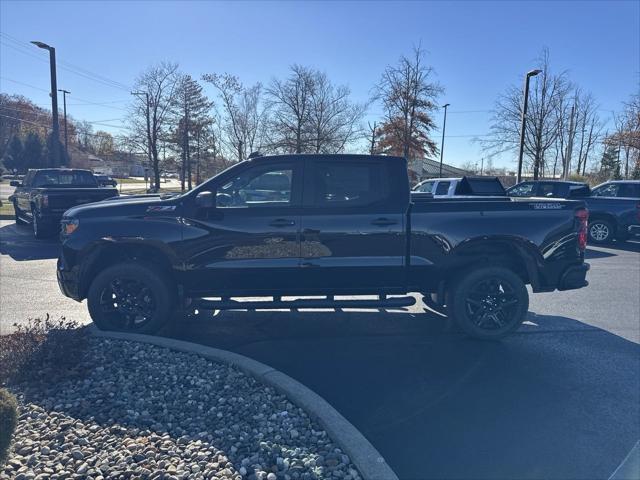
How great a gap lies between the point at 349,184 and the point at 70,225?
10.1 ft

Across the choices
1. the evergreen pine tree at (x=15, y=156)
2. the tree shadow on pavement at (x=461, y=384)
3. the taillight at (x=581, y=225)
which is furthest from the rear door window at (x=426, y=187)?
the evergreen pine tree at (x=15, y=156)

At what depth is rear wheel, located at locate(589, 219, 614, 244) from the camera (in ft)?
46.8

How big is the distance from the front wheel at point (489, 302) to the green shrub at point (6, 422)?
4406 mm

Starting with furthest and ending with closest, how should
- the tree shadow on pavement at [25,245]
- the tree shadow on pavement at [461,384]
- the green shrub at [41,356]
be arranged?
the tree shadow on pavement at [25,245], the green shrub at [41,356], the tree shadow on pavement at [461,384]

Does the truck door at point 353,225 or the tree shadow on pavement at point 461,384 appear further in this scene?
the truck door at point 353,225

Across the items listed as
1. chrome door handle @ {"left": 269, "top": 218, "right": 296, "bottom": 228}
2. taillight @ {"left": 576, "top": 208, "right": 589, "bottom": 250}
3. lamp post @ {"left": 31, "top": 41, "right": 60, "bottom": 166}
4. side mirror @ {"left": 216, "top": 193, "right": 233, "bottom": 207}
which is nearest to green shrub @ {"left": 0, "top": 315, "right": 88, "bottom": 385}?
side mirror @ {"left": 216, "top": 193, "right": 233, "bottom": 207}

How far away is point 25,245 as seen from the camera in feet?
39.6

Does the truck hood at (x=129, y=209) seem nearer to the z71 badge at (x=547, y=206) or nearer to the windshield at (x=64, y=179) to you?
the z71 badge at (x=547, y=206)

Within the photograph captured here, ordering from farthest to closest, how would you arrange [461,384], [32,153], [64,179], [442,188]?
1. [32,153]
2. [64,179]
3. [442,188]
4. [461,384]

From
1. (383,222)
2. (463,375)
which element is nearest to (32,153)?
(383,222)

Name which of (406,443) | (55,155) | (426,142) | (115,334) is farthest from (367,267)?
(426,142)

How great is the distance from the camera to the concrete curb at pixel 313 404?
2.86 metres

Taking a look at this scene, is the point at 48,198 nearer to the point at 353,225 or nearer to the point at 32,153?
the point at 353,225

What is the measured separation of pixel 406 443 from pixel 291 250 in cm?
249
